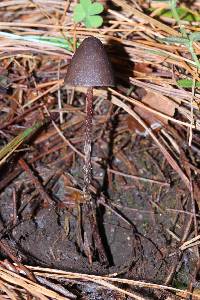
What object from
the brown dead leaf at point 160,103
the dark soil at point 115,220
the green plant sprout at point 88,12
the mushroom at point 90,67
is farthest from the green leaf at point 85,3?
the dark soil at point 115,220

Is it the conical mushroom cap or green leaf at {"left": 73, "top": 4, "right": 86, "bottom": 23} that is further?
green leaf at {"left": 73, "top": 4, "right": 86, "bottom": 23}

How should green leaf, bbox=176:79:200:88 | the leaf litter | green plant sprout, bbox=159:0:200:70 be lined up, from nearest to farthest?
1. the leaf litter
2. green plant sprout, bbox=159:0:200:70
3. green leaf, bbox=176:79:200:88

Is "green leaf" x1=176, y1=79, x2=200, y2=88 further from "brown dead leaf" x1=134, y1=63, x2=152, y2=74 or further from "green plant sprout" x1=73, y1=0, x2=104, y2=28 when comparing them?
"green plant sprout" x1=73, y1=0, x2=104, y2=28

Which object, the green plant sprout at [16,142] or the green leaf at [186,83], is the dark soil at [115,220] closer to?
the green plant sprout at [16,142]

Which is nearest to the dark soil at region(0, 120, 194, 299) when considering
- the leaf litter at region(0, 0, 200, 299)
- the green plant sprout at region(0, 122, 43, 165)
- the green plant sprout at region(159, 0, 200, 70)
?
the leaf litter at region(0, 0, 200, 299)

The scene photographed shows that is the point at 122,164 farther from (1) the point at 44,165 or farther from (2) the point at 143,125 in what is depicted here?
(1) the point at 44,165

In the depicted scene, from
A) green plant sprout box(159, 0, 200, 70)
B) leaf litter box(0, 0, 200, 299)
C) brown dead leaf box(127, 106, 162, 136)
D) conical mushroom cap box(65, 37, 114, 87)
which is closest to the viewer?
conical mushroom cap box(65, 37, 114, 87)

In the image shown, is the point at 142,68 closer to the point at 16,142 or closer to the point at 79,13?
the point at 79,13
